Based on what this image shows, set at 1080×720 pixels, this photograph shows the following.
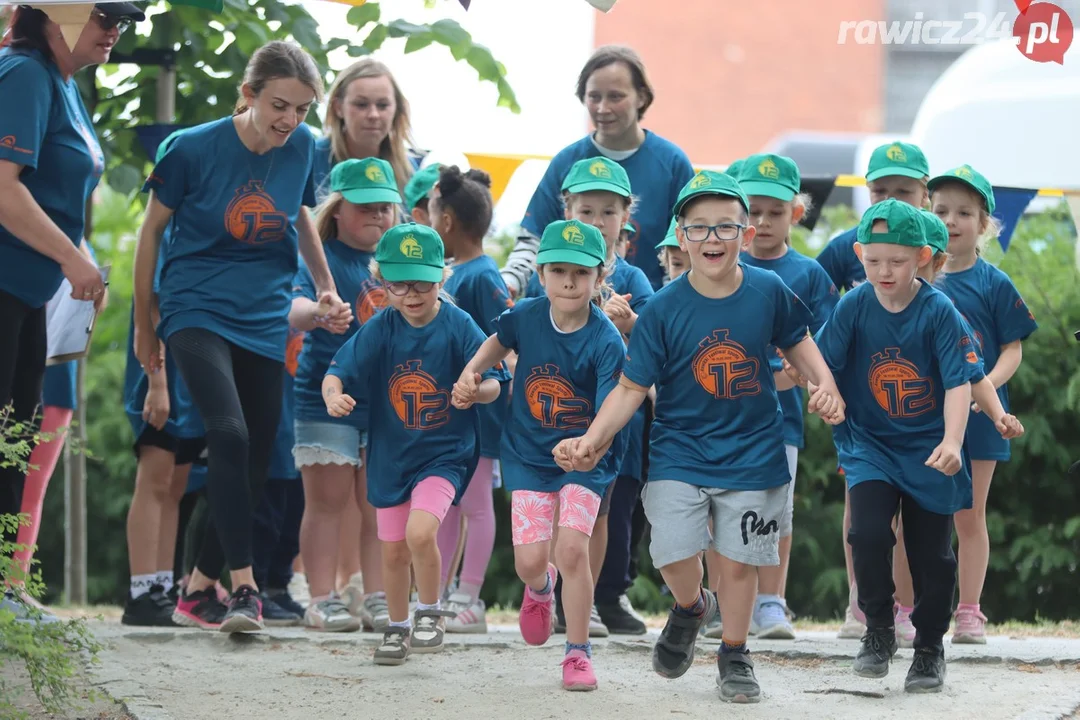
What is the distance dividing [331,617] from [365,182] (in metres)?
1.86

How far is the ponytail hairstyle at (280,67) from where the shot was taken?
5.91 metres

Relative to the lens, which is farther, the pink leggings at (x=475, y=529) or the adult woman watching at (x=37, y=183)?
the pink leggings at (x=475, y=529)

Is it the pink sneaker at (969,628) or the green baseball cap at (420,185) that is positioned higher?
the green baseball cap at (420,185)

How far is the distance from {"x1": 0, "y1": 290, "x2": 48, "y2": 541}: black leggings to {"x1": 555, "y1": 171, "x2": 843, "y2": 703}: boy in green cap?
2159 millimetres

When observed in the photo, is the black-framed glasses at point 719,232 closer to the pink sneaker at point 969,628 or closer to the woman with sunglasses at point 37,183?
the pink sneaker at point 969,628

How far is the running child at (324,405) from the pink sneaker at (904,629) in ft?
6.84

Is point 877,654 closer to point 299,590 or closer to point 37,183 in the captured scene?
point 37,183

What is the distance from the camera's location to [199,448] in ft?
22.1

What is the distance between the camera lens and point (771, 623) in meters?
6.39

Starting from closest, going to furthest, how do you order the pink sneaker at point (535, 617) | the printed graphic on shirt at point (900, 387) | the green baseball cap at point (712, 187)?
the green baseball cap at point (712, 187)
the printed graphic on shirt at point (900, 387)
the pink sneaker at point (535, 617)

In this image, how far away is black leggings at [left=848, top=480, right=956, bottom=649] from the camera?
5238 mm

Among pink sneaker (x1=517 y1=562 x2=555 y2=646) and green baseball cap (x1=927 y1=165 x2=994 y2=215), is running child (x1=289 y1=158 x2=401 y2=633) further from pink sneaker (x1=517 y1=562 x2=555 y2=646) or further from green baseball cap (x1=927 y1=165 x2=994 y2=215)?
green baseball cap (x1=927 y1=165 x2=994 y2=215)

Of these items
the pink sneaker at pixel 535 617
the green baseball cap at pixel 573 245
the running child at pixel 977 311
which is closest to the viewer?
the green baseball cap at pixel 573 245

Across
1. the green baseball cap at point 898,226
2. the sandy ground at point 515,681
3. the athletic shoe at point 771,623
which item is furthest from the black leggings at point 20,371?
the green baseball cap at point 898,226
